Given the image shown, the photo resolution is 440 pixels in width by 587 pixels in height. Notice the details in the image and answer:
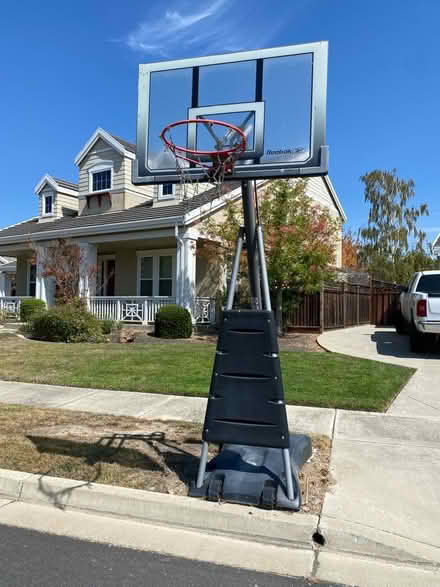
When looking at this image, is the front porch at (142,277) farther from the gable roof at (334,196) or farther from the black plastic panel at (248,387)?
the black plastic panel at (248,387)

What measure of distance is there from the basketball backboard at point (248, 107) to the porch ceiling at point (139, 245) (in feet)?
A: 42.8

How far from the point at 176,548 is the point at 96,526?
72 centimetres

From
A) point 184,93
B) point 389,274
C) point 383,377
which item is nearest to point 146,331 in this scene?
point 383,377

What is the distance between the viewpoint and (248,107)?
4.70 metres

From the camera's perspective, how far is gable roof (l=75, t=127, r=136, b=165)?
20.1 metres

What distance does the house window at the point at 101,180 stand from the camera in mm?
20828

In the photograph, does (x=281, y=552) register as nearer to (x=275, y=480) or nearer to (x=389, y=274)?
(x=275, y=480)

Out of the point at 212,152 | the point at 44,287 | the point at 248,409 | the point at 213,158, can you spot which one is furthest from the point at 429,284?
the point at 44,287

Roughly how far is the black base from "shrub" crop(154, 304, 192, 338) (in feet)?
33.3

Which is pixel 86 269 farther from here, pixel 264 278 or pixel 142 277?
pixel 264 278

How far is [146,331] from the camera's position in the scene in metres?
16.1

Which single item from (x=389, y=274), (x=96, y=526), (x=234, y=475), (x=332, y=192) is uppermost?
(x=332, y=192)

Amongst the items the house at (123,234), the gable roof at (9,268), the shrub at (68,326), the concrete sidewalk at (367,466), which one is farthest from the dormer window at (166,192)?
the gable roof at (9,268)

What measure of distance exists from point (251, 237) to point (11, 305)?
21.1 metres
